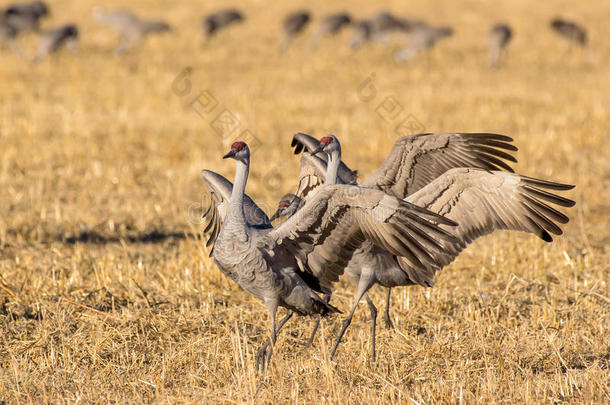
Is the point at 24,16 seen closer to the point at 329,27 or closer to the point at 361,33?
the point at 329,27

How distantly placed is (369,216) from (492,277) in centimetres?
280

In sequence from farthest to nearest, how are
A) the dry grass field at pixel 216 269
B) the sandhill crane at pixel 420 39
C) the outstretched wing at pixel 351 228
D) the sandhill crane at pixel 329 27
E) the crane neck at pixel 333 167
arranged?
the sandhill crane at pixel 329 27, the sandhill crane at pixel 420 39, the crane neck at pixel 333 167, the dry grass field at pixel 216 269, the outstretched wing at pixel 351 228

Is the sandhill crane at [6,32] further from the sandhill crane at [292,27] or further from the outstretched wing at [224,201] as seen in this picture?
the outstretched wing at [224,201]

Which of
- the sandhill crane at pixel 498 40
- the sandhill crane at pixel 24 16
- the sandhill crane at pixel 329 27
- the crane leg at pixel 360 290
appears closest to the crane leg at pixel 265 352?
the crane leg at pixel 360 290

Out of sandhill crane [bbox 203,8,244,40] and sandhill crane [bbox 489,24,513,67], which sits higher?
sandhill crane [bbox 489,24,513,67]

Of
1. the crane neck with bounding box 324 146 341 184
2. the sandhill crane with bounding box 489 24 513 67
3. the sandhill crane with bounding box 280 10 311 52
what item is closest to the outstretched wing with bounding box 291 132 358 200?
the crane neck with bounding box 324 146 341 184

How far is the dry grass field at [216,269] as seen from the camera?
495 cm

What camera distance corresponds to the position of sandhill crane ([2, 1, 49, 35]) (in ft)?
68.1

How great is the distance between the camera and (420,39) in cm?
2230

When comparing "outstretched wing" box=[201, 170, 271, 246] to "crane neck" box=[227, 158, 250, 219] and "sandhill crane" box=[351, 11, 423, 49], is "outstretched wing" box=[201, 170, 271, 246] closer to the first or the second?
"crane neck" box=[227, 158, 250, 219]

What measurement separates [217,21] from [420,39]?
18.5ft

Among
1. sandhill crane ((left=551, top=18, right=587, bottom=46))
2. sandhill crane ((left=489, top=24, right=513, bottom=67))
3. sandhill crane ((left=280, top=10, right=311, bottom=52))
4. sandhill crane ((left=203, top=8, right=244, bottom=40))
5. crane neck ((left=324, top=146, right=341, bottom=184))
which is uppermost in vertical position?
sandhill crane ((left=551, top=18, right=587, bottom=46))

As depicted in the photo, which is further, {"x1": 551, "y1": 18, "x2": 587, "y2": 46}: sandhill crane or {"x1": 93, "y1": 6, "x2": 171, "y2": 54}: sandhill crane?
{"x1": 551, "y1": 18, "x2": 587, "y2": 46}: sandhill crane

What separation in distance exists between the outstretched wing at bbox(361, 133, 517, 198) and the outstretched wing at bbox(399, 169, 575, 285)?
545 mm
